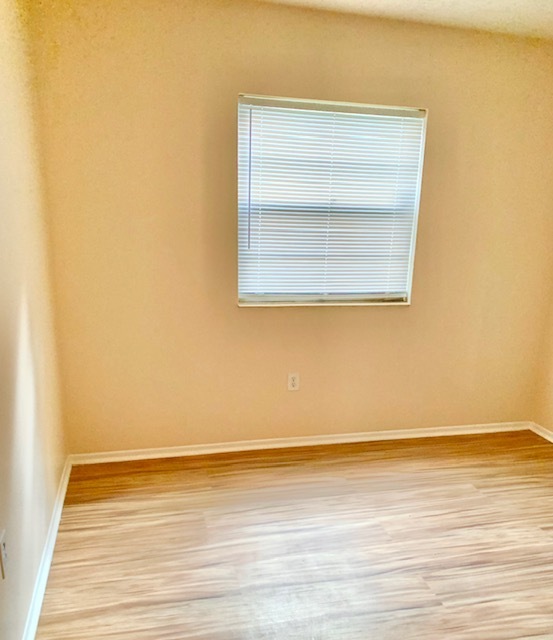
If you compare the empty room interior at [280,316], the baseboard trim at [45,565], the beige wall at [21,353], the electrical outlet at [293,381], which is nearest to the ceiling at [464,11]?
the empty room interior at [280,316]

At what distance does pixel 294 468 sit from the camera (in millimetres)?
2389

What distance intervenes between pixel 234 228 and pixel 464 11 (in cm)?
164

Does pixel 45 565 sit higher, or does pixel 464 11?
pixel 464 11

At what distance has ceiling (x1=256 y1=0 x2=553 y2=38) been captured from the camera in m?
2.07

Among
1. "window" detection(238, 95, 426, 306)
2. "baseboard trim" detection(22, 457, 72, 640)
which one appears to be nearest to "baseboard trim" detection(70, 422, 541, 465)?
"baseboard trim" detection(22, 457, 72, 640)

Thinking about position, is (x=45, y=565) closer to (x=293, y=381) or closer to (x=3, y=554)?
(x=3, y=554)

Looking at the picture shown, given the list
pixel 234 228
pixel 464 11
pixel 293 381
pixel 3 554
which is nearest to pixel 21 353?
pixel 3 554

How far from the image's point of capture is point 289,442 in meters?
2.64

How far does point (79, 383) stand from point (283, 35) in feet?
7.12

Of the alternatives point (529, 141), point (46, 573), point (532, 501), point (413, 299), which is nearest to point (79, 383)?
point (46, 573)

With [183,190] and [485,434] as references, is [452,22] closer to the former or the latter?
[183,190]

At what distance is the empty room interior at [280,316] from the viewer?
1546 mm

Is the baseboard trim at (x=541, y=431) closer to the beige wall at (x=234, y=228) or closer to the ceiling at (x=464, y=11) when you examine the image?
the beige wall at (x=234, y=228)

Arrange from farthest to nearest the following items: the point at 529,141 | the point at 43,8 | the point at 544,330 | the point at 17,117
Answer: the point at 544,330
the point at 529,141
the point at 43,8
the point at 17,117
